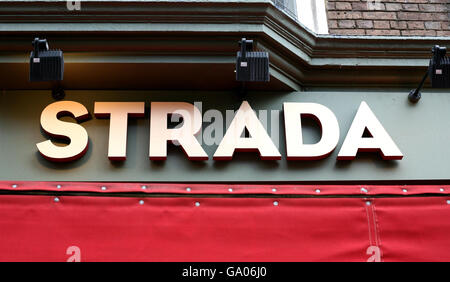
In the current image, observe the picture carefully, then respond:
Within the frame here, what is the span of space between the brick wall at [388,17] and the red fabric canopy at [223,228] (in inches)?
99.1

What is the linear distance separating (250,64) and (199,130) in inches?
32.3

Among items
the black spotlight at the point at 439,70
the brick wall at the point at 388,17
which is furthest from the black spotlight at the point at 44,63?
the black spotlight at the point at 439,70

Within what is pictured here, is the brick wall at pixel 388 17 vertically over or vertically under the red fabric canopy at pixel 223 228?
over

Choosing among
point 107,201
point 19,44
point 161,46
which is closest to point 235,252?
point 107,201

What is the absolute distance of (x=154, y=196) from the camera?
428 cm

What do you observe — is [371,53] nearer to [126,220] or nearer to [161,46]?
[161,46]

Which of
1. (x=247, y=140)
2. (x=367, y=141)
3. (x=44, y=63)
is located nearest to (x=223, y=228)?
(x=247, y=140)

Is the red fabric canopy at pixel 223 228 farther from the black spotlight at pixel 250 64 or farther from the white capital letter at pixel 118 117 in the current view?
the black spotlight at pixel 250 64

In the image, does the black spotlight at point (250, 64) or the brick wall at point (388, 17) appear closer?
the black spotlight at point (250, 64)

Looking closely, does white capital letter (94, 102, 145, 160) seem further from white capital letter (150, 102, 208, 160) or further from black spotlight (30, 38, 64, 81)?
black spotlight (30, 38, 64, 81)

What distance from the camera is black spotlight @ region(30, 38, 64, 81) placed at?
475cm

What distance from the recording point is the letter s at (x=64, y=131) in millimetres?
4980
